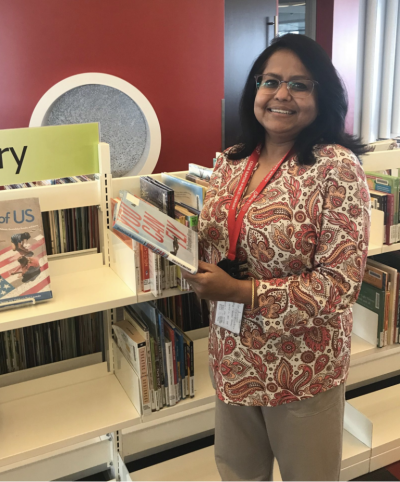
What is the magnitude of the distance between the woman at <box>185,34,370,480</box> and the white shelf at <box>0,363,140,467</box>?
502 millimetres

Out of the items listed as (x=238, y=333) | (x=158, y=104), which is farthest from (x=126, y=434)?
(x=158, y=104)

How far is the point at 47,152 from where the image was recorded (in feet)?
4.98

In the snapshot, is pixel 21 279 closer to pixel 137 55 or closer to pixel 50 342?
pixel 50 342

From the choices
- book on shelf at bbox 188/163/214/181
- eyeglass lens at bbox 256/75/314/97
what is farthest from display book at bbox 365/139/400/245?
eyeglass lens at bbox 256/75/314/97

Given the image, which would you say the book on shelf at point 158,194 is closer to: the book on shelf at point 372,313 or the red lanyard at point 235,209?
the red lanyard at point 235,209

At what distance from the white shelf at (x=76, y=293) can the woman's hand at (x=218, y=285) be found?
1.44 ft

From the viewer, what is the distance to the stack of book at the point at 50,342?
1856mm

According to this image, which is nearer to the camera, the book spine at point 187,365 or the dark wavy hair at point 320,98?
the dark wavy hair at point 320,98

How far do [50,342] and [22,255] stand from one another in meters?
0.55

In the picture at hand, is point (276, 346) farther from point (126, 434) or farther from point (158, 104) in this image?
point (158, 104)

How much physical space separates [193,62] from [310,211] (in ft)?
6.84

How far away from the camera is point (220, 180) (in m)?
1.34

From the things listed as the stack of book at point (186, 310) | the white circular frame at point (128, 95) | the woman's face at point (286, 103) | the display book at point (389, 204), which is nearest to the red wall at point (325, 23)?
the white circular frame at point (128, 95)

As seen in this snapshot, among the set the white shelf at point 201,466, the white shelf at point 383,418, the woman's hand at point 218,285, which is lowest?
the white shelf at point 201,466
